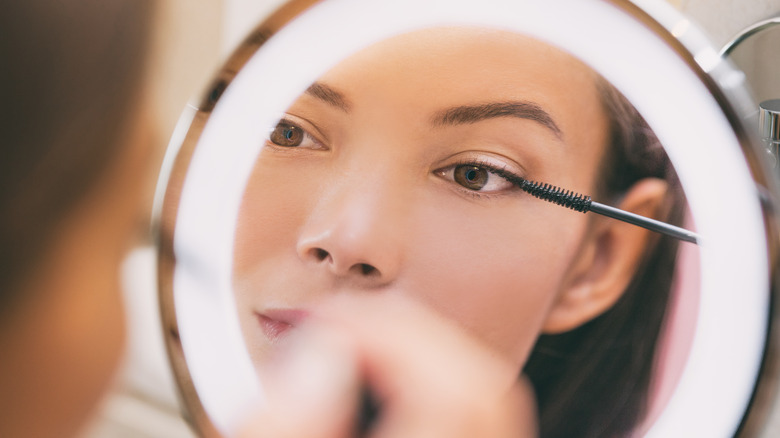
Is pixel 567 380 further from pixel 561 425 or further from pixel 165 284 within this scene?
pixel 165 284

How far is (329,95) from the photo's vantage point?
0.41 meters

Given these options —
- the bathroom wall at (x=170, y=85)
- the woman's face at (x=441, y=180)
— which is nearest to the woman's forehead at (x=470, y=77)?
the woman's face at (x=441, y=180)

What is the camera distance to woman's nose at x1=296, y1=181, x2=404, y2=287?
403 mm

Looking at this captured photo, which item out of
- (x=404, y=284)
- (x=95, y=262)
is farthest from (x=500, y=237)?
(x=95, y=262)

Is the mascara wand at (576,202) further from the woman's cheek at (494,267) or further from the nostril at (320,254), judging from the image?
the nostril at (320,254)

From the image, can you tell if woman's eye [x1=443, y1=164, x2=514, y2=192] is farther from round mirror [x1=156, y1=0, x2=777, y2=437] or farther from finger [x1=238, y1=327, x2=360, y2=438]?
finger [x1=238, y1=327, x2=360, y2=438]

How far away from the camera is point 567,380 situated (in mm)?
422

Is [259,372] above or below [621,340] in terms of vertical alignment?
below

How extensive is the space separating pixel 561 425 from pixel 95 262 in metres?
0.38

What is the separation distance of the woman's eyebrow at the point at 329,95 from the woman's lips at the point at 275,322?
0.14 meters

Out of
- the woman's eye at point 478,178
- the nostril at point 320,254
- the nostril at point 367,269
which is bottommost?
the nostril at point 320,254

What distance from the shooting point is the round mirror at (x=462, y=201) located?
38 centimetres

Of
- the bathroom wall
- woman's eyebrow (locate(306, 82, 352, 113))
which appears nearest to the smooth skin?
woman's eyebrow (locate(306, 82, 352, 113))

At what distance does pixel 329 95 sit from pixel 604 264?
8.0 inches
